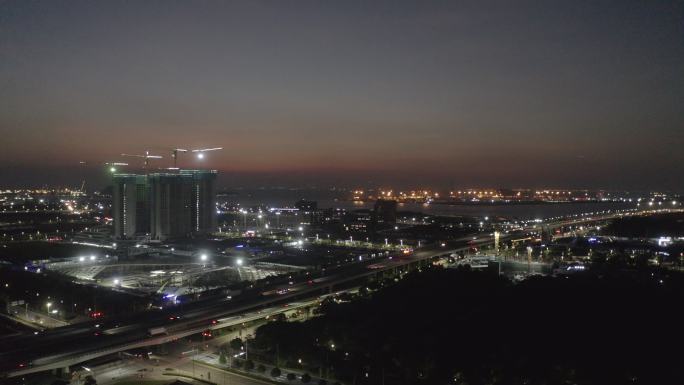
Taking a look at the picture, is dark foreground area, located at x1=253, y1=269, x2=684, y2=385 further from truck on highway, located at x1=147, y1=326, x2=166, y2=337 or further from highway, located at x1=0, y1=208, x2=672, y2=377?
truck on highway, located at x1=147, y1=326, x2=166, y2=337

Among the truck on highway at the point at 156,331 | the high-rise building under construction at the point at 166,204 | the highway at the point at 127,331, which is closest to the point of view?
the highway at the point at 127,331

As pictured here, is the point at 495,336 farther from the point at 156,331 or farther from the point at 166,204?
the point at 166,204

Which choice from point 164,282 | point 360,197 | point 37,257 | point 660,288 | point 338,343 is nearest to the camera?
point 338,343

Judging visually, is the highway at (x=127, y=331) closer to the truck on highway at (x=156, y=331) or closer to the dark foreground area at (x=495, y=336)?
the truck on highway at (x=156, y=331)

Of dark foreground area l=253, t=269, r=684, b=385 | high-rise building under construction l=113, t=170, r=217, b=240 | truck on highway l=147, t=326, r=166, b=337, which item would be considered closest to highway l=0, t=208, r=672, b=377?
truck on highway l=147, t=326, r=166, b=337

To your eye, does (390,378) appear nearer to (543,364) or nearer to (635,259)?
(543,364)

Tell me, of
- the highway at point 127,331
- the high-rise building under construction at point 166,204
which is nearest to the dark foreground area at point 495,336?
the highway at point 127,331

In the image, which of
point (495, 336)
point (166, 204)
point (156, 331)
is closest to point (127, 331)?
point (156, 331)

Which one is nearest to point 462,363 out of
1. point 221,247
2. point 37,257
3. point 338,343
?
point 338,343
